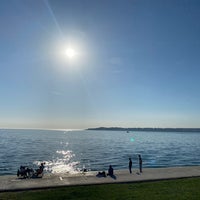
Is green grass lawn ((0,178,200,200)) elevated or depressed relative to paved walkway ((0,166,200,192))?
depressed

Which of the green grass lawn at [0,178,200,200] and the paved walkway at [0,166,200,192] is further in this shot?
the paved walkway at [0,166,200,192]

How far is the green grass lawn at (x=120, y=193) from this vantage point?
728 inches

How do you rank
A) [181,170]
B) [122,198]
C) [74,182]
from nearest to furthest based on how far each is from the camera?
[122,198]
[74,182]
[181,170]

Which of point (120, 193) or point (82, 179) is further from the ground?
point (82, 179)

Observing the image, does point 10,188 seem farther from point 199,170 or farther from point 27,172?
point 199,170

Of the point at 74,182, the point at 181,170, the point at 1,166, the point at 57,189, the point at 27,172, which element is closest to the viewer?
the point at 57,189

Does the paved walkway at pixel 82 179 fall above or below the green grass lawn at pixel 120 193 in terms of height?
above

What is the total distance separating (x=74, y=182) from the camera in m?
23.9

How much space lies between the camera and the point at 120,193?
19547 millimetres

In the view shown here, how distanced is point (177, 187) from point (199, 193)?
2.24m

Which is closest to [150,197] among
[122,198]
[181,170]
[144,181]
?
[122,198]

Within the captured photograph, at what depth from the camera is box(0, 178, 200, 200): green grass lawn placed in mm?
18484

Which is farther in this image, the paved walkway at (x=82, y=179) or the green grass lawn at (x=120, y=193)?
the paved walkway at (x=82, y=179)

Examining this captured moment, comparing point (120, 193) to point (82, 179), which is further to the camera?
point (82, 179)
